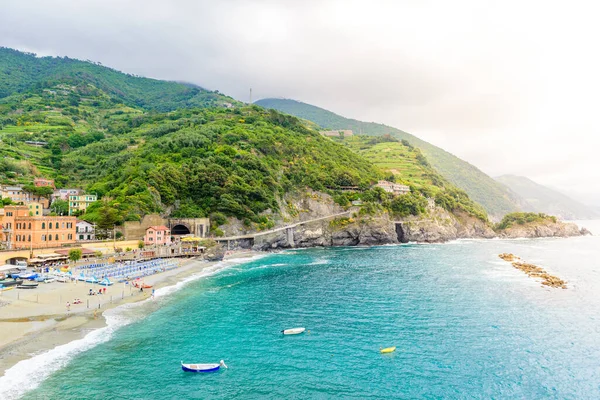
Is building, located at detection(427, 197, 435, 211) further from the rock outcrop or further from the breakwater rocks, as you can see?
the breakwater rocks

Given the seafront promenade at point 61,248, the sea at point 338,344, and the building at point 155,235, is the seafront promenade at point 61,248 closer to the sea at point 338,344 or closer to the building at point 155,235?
the building at point 155,235

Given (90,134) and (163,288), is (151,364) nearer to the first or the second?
(163,288)

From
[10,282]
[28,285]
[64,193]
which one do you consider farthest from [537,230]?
[10,282]

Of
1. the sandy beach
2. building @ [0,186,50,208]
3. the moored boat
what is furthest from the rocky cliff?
building @ [0,186,50,208]

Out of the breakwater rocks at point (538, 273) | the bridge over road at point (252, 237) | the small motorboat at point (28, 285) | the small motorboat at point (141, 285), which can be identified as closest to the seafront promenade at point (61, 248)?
the small motorboat at point (28, 285)

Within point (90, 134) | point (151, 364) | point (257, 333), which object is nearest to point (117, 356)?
point (151, 364)

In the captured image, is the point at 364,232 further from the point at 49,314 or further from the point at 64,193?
the point at 49,314
